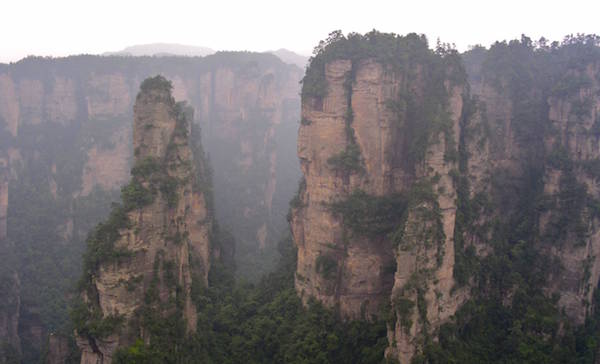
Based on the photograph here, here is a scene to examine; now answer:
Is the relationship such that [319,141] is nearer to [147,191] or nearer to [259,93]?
[147,191]

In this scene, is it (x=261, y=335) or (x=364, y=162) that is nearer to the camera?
(x=364, y=162)

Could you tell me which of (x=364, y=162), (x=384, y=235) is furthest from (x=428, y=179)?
(x=384, y=235)

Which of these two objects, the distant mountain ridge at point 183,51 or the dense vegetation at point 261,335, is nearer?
the dense vegetation at point 261,335

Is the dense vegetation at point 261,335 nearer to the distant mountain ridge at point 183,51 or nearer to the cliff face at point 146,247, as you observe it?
the cliff face at point 146,247

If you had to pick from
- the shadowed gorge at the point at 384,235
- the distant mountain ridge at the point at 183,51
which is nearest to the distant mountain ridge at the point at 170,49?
the distant mountain ridge at the point at 183,51

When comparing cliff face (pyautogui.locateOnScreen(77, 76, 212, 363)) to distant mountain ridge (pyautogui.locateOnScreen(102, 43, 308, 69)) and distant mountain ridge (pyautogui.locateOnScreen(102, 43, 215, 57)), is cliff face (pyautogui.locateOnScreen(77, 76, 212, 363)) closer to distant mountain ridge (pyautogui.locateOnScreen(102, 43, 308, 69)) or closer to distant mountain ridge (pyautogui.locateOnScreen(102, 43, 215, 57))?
distant mountain ridge (pyautogui.locateOnScreen(102, 43, 308, 69))

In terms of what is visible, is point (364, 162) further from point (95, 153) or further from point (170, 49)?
point (170, 49)

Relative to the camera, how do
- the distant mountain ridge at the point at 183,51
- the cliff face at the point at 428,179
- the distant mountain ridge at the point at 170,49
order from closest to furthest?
the cliff face at the point at 428,179
the distant mountain ridge at the point at 183,51
the distant mountain ridge at the point at 170,49
